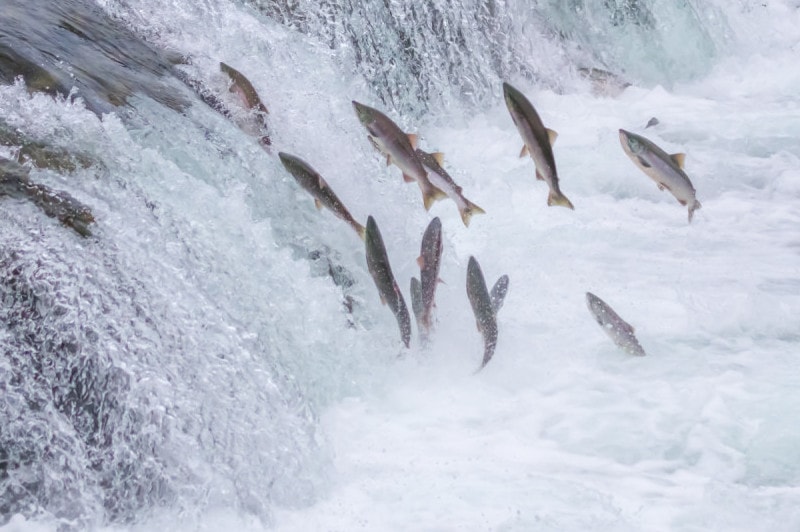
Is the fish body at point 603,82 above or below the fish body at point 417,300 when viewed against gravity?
below

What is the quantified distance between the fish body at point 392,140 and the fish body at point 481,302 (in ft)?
1.02

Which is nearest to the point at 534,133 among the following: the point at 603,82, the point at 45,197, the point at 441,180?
the point at 441,180

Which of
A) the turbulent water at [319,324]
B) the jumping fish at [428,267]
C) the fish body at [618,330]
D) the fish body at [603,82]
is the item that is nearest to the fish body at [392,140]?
the jumping fish at [428,267]

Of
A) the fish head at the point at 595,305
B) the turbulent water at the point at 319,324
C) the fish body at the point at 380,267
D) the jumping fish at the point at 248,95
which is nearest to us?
the turbulent water at the point at 319,324

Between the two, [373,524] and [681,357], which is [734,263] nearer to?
[681,357]

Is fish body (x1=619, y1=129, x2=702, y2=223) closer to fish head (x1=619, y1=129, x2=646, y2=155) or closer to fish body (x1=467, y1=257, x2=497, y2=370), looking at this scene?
fish head (x1=619, y1=129, x2=646, y2=155)

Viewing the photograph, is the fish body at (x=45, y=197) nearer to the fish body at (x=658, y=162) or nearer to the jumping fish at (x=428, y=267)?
the jumping fish at (x=428, y=267)

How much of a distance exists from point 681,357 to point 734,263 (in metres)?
1.22

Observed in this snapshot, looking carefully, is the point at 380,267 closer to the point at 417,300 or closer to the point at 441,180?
the point at 417,300

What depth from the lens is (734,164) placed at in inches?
251

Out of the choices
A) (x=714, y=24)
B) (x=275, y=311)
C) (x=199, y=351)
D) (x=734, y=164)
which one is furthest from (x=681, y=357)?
(x=714, y=24)

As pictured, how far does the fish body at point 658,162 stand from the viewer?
11.3ft

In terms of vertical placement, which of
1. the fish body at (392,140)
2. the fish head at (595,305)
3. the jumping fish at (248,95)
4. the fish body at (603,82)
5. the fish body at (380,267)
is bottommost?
the fish body at (603,82)

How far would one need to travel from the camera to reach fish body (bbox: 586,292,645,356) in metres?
3.81
